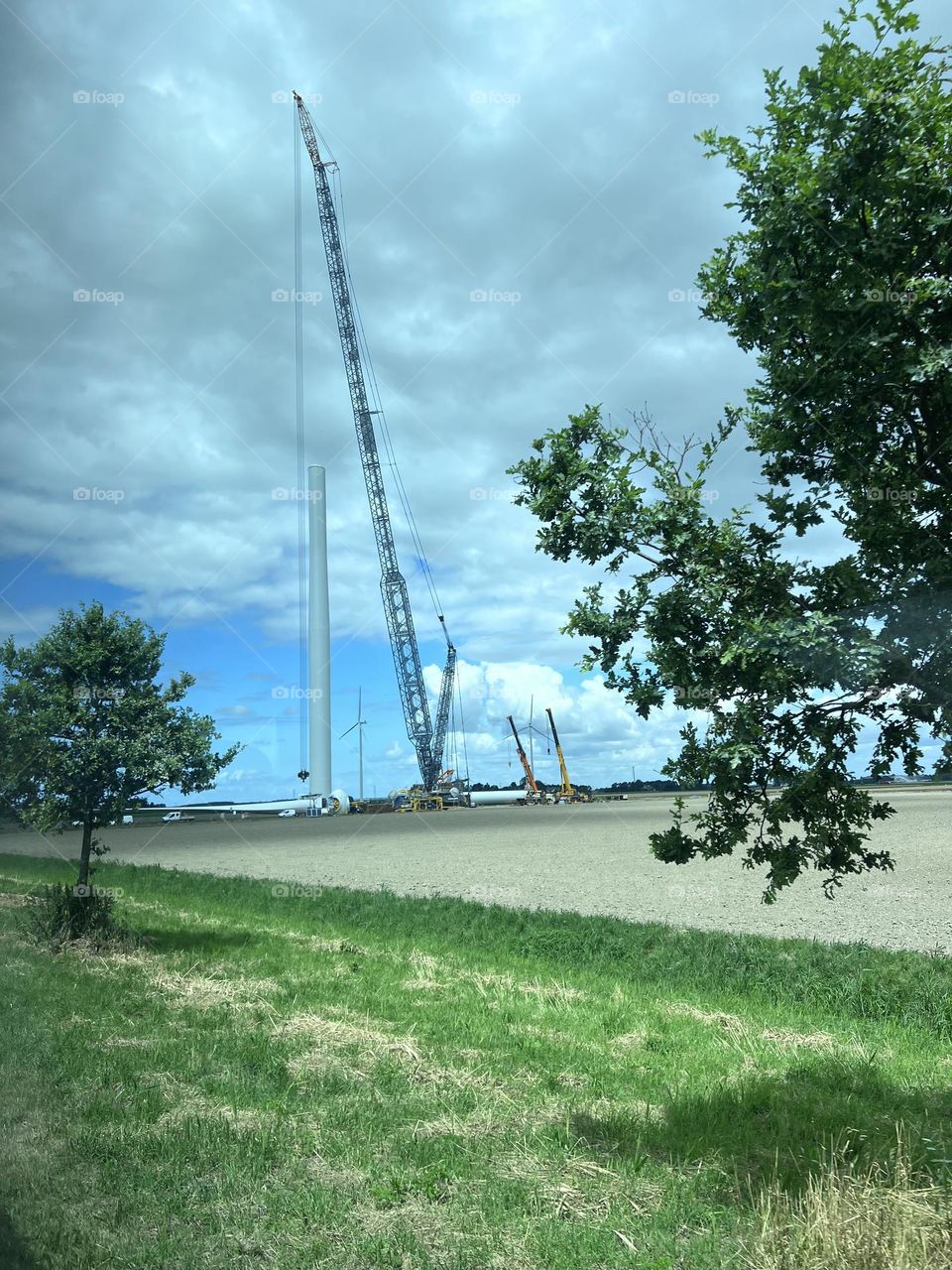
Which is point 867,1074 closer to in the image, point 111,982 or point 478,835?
point 111,982

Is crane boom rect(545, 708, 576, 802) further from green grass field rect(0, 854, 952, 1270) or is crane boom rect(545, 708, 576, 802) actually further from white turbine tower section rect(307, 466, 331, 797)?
green grass field rect(0, 854, 952, 1270)

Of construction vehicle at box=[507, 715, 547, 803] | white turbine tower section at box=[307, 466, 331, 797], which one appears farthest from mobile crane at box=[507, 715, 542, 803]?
white turbine tower section at box=[307, 466, 331, 797]

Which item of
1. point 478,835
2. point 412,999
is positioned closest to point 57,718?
point 412,999

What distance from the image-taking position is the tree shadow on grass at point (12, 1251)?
5.19m

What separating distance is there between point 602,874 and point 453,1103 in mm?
31171

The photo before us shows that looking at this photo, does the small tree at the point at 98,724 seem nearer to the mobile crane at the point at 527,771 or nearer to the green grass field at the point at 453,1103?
the green grass field at the point at 453,1103

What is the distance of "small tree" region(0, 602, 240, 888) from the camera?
1738 centimetres

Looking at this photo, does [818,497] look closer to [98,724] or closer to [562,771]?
[98,724]

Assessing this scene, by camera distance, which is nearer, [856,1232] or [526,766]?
[856,1232]

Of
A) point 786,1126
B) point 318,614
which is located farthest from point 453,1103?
point 318,614

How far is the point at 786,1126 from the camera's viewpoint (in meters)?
9.41

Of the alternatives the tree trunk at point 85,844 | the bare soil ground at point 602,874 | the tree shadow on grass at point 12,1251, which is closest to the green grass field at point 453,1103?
the tree shadow on grass at point 12,1251

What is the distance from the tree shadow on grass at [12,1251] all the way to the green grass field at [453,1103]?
0.13ft

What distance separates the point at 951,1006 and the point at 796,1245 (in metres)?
10.3
